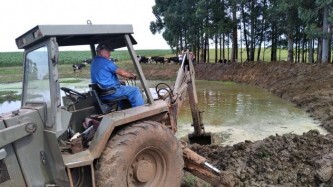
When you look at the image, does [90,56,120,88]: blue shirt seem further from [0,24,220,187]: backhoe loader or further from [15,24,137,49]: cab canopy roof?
[15,24,137,49]: cab canopy roof

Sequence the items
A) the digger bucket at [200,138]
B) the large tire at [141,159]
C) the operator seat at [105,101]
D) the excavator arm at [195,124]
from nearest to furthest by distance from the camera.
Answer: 1. the large tire at [141,159]
2. the operator seat at [105,101]
3. the excavator arm at [195,124]
4. the digger bucket at [200,138]

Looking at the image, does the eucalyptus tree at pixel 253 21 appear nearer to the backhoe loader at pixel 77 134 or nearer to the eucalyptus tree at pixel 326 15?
the eucalyptus tree at pixel 326 15

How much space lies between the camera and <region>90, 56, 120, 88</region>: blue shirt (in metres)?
4.62

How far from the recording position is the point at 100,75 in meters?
4.62

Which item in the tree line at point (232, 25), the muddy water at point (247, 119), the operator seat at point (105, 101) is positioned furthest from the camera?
the tree line at point (232, 25)

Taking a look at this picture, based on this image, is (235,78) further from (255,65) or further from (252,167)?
(252,167)

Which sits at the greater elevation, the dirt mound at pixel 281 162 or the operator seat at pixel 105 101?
the operator seat at pixel 105 101

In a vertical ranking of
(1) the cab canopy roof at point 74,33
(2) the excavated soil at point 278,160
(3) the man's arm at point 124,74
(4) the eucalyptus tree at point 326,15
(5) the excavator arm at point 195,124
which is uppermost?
(4) the eucalyptus tree at point 326,15

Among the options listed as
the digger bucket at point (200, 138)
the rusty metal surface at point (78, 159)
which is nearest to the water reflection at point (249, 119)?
the digger bucket at point (200, 138)

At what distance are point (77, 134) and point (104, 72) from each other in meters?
0.86

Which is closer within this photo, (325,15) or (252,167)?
(252,167)

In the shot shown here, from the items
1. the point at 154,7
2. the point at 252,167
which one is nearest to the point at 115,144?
the point at 252,167

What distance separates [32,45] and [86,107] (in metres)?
1.14

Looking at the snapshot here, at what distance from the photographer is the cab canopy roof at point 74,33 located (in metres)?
3.69
